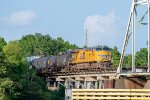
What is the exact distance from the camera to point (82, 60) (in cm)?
5162

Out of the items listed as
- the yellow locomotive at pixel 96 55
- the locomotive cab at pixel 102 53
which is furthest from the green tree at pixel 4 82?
the locomotive cab at pixel 102 53

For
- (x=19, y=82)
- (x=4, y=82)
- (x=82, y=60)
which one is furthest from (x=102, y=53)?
(x=4, y=82)

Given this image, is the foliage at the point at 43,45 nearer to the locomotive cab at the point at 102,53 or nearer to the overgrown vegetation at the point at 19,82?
the overgrown vegetation at the point at 19,82

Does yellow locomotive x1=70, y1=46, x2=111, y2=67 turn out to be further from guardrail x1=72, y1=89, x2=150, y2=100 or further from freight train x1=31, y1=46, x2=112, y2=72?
guardrail x1=72, y1=89, x2=150, y2=100

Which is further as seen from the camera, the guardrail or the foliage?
the foliage

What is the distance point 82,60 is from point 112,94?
34134 mm

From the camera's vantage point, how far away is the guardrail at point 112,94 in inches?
661

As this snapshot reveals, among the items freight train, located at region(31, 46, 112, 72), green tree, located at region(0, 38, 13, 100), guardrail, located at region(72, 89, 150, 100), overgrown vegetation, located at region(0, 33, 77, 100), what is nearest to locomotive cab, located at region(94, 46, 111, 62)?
freight train, located at region(31, 46, 112, 72)

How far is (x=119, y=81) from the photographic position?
740 inches

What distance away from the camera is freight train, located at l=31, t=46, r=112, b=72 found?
1957 inches

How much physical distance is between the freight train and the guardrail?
97.5 ft

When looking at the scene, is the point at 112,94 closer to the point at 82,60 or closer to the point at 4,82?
the point at 4,82

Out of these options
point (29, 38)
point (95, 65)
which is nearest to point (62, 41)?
point (29, 38)

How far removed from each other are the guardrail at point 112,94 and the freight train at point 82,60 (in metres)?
29.7
